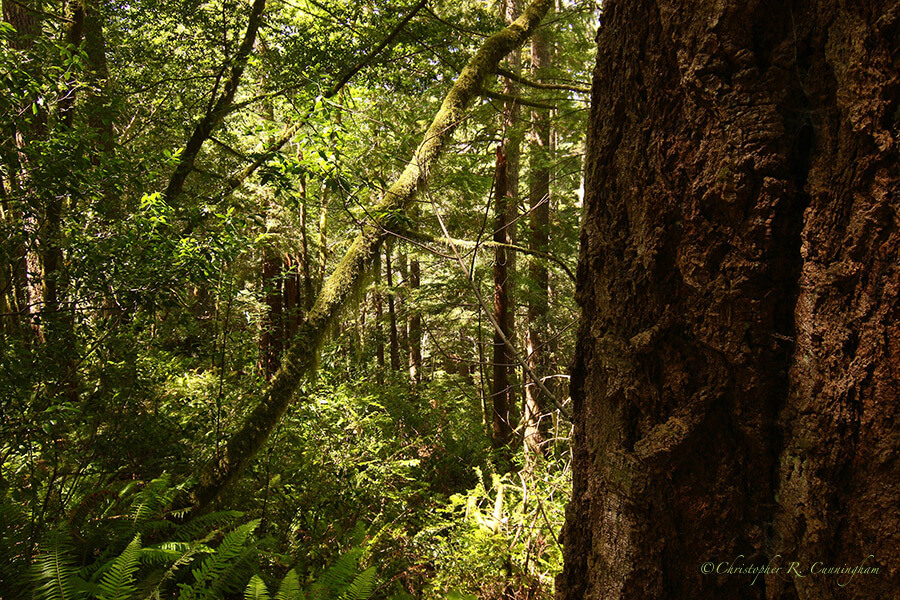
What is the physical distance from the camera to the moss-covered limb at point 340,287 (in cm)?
423

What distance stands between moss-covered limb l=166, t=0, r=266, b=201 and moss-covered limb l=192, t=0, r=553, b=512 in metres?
2.03

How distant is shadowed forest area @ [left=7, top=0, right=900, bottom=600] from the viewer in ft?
2.82

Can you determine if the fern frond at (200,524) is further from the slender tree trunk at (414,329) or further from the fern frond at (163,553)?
the slender tree trunk at (414,329)

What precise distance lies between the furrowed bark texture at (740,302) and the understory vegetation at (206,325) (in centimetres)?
76

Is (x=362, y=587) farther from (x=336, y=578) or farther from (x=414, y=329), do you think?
(x=414, y=329)

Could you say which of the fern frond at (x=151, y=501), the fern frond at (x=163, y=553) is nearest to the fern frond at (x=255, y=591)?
the fern frond at (x=163, y=553)

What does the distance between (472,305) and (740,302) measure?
289 inches

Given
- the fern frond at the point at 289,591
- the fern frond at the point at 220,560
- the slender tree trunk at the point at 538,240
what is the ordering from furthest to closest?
the slender tree trunk at the point at 538,240
the fern frond at the point at 220,560
the fern frond at the point at 289,591

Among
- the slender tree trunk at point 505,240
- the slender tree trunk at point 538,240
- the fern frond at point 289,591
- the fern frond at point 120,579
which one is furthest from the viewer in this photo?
the slender tree trunk at point 538,240

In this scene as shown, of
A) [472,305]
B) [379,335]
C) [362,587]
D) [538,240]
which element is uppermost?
[538,240]

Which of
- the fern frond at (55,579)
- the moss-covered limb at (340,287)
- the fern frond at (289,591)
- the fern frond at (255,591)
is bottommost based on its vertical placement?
the fern frond at (289,591)

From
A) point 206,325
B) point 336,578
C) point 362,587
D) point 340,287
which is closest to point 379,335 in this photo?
point 206,325

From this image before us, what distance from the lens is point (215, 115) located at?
192 inches

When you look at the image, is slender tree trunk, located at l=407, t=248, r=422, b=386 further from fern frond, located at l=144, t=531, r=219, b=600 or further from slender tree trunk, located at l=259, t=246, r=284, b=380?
fern frond, located at l=144, t=531, r=219, b=600
